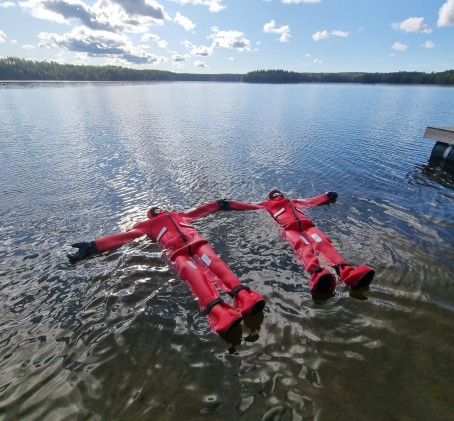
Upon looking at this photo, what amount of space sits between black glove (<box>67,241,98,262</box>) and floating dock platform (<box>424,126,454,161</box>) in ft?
67.0

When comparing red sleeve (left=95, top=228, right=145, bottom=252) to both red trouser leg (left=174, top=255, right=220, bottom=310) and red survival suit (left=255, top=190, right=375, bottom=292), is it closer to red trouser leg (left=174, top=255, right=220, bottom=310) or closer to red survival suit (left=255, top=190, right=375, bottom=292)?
red trouser leg (left=174, top=255, right=220, bottom=310)

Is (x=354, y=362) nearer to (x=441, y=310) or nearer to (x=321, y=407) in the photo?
(x=321, y=407)

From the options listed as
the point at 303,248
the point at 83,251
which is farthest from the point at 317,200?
the point at 83,251

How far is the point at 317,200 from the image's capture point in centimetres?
1208

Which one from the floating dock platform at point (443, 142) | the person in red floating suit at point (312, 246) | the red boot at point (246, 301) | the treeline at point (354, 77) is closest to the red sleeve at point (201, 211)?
the person in red floating suit at point (312, 246)

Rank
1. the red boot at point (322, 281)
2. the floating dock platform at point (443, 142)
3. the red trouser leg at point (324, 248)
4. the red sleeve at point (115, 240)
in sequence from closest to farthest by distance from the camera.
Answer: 1. the red boot at point (322, 281)
2. the red trouser leg at point (324, 248)
3. the red sleeve at point (115, 240)
4. the floating dock platform at point (443, 142)

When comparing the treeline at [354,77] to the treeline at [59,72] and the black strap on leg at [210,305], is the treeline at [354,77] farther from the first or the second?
the black strap on leg at [210,305]

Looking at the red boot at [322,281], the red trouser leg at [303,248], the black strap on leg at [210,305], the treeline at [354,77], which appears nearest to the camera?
the black strap on leg at [210,305]

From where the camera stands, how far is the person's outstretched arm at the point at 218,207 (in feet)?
34.8

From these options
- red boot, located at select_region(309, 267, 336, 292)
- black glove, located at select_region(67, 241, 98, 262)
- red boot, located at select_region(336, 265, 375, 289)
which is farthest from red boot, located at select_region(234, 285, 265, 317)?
A: black glove, located at select_region(67, 241, 98, 262)

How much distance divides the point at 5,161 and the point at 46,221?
10.5 meters

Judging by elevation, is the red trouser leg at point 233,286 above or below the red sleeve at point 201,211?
above

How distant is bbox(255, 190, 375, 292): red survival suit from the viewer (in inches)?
262

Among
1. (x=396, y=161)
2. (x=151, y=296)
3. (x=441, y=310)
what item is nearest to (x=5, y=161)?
(x=151, y=296)
